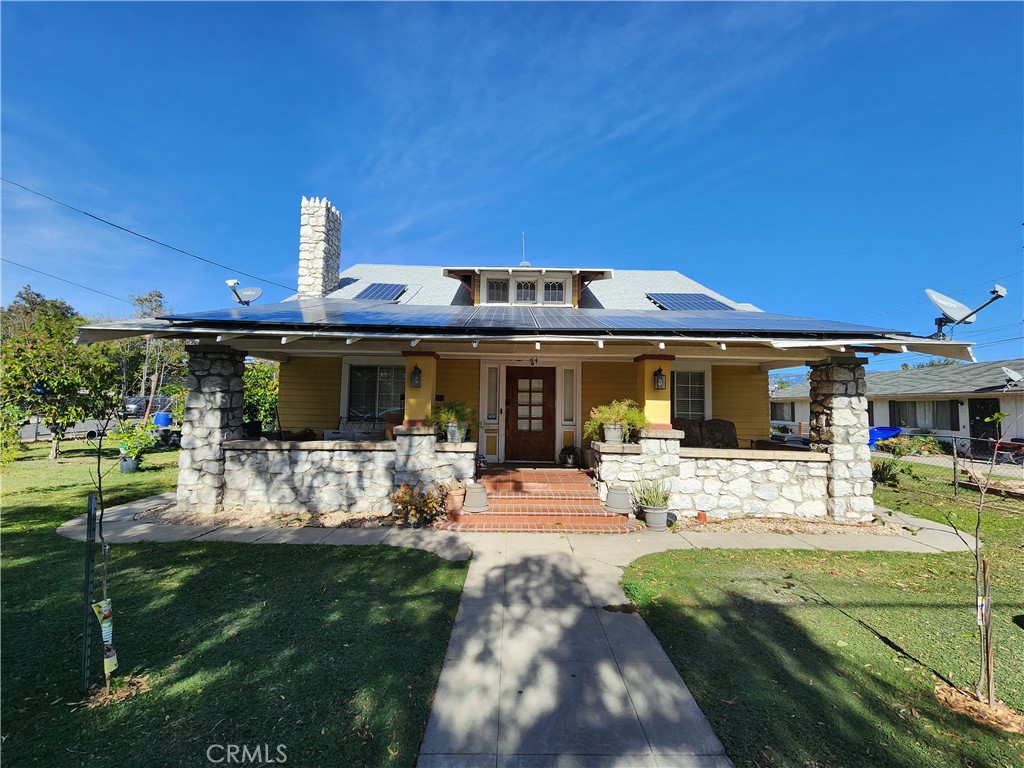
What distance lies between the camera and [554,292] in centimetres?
1099

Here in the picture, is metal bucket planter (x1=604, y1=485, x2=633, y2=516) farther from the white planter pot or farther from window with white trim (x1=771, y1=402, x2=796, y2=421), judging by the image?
window with white trim (x1=771, y1=402, x2=796, y2=421)

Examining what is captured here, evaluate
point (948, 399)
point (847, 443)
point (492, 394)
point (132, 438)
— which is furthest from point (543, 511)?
point (948, 399)

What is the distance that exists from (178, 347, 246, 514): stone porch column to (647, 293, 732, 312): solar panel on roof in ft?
33.4

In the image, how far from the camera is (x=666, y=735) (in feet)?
8.39

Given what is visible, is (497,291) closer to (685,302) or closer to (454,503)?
(685,302)

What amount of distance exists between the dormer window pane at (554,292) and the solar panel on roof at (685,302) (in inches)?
103

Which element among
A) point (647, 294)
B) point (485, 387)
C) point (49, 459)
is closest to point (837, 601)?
point (485, 387)

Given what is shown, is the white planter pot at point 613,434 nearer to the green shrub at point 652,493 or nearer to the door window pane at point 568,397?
the green shrub at point 652,493

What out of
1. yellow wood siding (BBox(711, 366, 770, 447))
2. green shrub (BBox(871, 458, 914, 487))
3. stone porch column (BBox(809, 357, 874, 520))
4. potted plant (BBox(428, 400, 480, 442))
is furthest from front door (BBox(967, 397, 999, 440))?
potted plant (BBox(428, 400, 480, 442))

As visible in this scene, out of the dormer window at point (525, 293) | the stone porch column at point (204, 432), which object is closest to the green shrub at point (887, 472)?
the dormer window at point (525, 293)

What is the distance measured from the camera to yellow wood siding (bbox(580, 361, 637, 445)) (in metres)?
10.2

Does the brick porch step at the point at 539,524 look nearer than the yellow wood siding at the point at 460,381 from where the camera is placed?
Yes

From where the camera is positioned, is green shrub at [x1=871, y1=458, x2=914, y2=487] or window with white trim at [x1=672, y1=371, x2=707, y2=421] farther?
window with white trim at [x1=672, y1=371, x2=707, y2=421]

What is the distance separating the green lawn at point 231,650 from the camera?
2.43 metres
